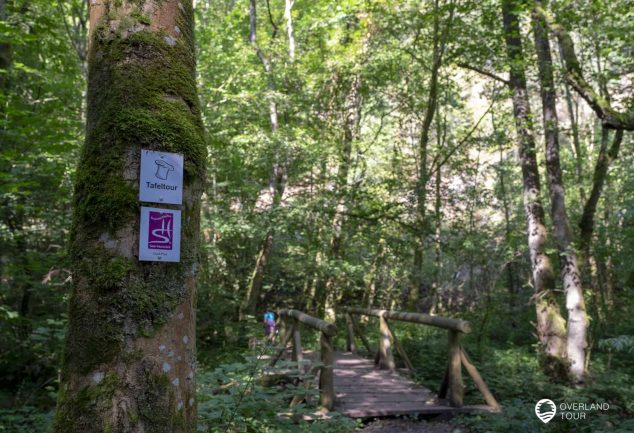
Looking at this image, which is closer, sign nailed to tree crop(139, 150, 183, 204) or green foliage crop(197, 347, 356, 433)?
sign nailed to tree crop(139, 150, 183, 204)

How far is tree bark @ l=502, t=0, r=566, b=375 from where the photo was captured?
9.38 meters

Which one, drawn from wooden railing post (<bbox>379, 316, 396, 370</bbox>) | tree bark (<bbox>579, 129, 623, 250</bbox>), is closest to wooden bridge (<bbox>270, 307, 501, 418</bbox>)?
wooden railing post (<bbox>379, 316, 396, 370</bbox>)

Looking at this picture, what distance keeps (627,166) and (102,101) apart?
53.0 ft

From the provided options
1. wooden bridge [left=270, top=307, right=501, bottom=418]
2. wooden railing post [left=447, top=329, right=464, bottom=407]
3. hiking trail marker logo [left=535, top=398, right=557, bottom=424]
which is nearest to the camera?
hiking trail marker logo [left=535, top=398, right=557, bottom=424]

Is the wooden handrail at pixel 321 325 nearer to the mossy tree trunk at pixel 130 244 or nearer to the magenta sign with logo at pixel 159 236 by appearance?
the mossy tree trunk at pixel 130 244

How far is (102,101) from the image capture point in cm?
189

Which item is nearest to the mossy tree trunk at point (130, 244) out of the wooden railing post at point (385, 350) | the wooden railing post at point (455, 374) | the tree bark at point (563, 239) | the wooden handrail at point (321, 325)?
the wooden handrail at point (321, 325)

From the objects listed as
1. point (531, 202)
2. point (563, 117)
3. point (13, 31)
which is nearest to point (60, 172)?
point (13, 31)

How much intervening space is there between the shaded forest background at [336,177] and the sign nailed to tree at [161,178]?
4.82 metres

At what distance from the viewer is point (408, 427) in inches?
234

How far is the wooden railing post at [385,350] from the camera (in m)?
8.72

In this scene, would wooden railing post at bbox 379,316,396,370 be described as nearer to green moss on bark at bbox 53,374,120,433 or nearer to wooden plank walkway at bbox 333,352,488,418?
wooden plank walkway at bbox 333,352,488,418

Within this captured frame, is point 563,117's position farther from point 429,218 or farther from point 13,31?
point 13,31

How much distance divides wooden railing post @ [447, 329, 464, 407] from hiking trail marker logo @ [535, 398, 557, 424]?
1.05 meters
